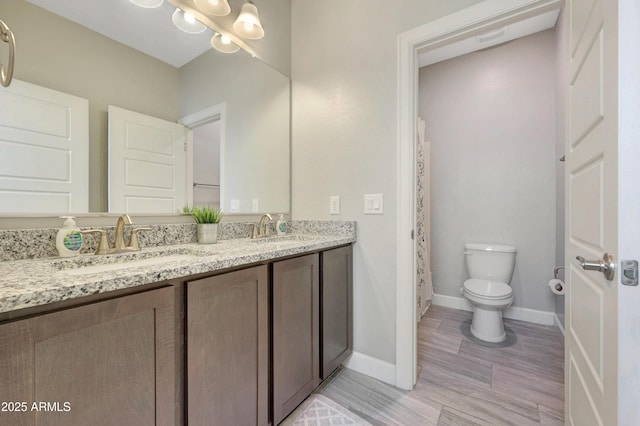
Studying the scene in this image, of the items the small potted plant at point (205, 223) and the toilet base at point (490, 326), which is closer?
the small potted plant at point (205, 223)

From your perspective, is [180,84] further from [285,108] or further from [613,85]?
[613,85]

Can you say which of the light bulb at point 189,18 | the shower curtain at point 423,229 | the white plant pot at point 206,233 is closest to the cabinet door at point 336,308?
the white plant pot at point 206,233

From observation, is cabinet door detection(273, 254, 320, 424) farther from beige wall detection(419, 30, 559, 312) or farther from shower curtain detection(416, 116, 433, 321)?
beige wall detection(419, 30, 559, 312)

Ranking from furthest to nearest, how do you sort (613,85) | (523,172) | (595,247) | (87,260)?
(523,172)
(87,260)
(595,247)
(613,85)

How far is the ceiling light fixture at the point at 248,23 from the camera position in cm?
153

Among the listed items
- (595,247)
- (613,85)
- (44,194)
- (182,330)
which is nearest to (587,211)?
(595,247)

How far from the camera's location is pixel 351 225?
67.6 inches

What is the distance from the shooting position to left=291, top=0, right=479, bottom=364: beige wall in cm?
160

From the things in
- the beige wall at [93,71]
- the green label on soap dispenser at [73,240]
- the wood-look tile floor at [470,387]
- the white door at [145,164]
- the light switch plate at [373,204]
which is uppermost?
the beige wall at [93,71]

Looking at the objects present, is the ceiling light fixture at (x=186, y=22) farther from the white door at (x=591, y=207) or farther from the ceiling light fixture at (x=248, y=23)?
the white door at (x=591, y=207)

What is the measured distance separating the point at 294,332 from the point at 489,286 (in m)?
1.79

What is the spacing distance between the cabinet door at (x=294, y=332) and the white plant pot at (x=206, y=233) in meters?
0.47

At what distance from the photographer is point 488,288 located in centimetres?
214

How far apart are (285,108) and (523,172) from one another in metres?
2.21
